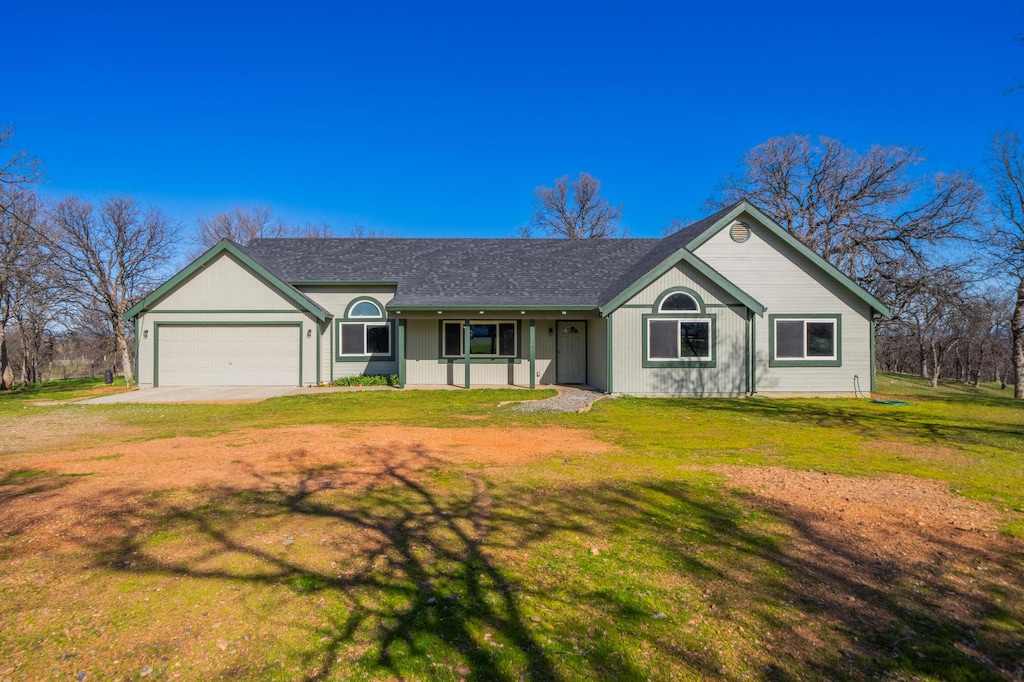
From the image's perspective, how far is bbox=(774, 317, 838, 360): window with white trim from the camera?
52.5 ft

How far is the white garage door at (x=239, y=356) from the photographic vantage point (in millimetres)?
18031

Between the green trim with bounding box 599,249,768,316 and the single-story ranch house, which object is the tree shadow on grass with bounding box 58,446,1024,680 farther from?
the single-story ranch house

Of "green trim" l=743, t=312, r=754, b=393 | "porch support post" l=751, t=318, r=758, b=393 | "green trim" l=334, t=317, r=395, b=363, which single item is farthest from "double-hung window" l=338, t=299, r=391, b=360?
"porch support post" l=751, t=318, r=758, b=393

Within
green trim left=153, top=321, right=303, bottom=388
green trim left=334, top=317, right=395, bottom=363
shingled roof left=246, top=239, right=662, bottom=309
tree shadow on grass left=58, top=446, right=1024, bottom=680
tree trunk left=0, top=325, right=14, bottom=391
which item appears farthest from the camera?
tree trunk left=0, top=325, right=14, bottom=391

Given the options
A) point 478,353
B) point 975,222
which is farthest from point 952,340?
point 478,353

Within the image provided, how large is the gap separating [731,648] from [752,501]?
2.95 meters

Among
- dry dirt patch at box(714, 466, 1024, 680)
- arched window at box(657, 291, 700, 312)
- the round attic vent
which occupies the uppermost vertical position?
the round attic vent

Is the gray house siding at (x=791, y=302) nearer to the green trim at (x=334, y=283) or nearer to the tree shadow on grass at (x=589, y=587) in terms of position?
the green trim at (x=334, y=283)

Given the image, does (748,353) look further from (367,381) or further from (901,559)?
(367,381)

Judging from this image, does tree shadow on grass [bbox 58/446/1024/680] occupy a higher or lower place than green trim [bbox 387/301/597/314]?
lower

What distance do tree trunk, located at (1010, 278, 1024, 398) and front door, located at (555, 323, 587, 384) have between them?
1624cm

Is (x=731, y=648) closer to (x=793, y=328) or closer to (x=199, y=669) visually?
(x=199, y=669)

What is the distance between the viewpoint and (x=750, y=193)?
29266 mm

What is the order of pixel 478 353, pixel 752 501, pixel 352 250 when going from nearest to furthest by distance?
pixel 752 501, pixel 478 353, pixel 352 250
